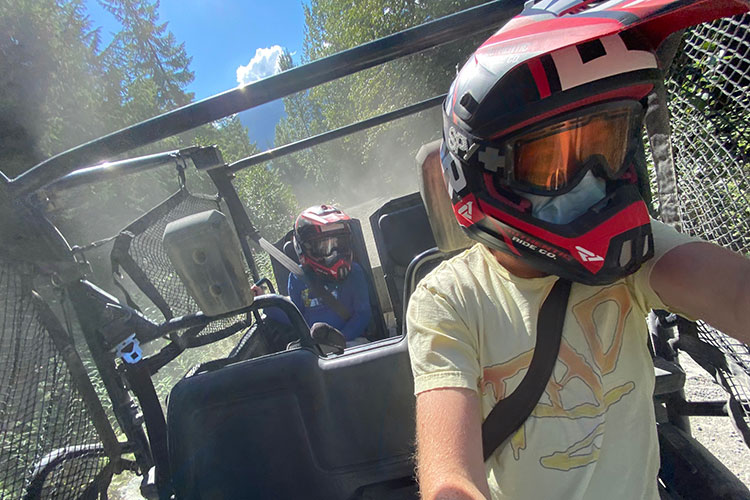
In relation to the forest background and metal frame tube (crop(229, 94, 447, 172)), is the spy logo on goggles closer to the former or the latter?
metal frame tube (crop(229, 94, 447, 172))

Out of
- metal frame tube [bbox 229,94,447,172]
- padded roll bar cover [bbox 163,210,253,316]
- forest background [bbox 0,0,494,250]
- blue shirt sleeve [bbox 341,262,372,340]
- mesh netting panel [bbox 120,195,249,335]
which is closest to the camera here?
padded roll bar cover [bbox 163,210,253,316]

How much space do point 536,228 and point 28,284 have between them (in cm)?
Answer: 210

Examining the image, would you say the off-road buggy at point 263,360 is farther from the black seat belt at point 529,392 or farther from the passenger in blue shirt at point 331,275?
the passenger in blue shirt at point 331,275

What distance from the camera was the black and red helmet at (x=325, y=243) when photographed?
138 inches

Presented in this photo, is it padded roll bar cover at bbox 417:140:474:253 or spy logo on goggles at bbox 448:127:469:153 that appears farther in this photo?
padded roll bar cover at bbox 417:140:474:253

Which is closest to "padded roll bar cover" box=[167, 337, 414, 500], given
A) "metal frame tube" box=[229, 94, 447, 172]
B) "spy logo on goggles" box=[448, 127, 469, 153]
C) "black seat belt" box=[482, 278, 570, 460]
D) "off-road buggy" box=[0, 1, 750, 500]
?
"off-road buggy" box=[0, 1, 750, 500]

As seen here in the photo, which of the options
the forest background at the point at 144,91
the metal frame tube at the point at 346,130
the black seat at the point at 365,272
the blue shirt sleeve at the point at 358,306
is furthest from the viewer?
the forest background at the point at 144,91

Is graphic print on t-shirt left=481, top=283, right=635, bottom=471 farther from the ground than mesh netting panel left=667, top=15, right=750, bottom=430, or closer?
closer

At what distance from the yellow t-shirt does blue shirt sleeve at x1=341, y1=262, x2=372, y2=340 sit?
2.31 meters

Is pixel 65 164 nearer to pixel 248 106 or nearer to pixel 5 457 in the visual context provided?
pixel 248 106

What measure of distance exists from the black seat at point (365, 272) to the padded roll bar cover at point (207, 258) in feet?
7.40

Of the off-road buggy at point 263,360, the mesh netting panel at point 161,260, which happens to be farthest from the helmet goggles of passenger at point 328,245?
the off-road buggy at point 263,360

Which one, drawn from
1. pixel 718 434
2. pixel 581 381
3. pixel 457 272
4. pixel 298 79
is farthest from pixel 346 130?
pixel 718 434

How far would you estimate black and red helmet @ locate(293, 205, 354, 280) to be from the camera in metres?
3.50
